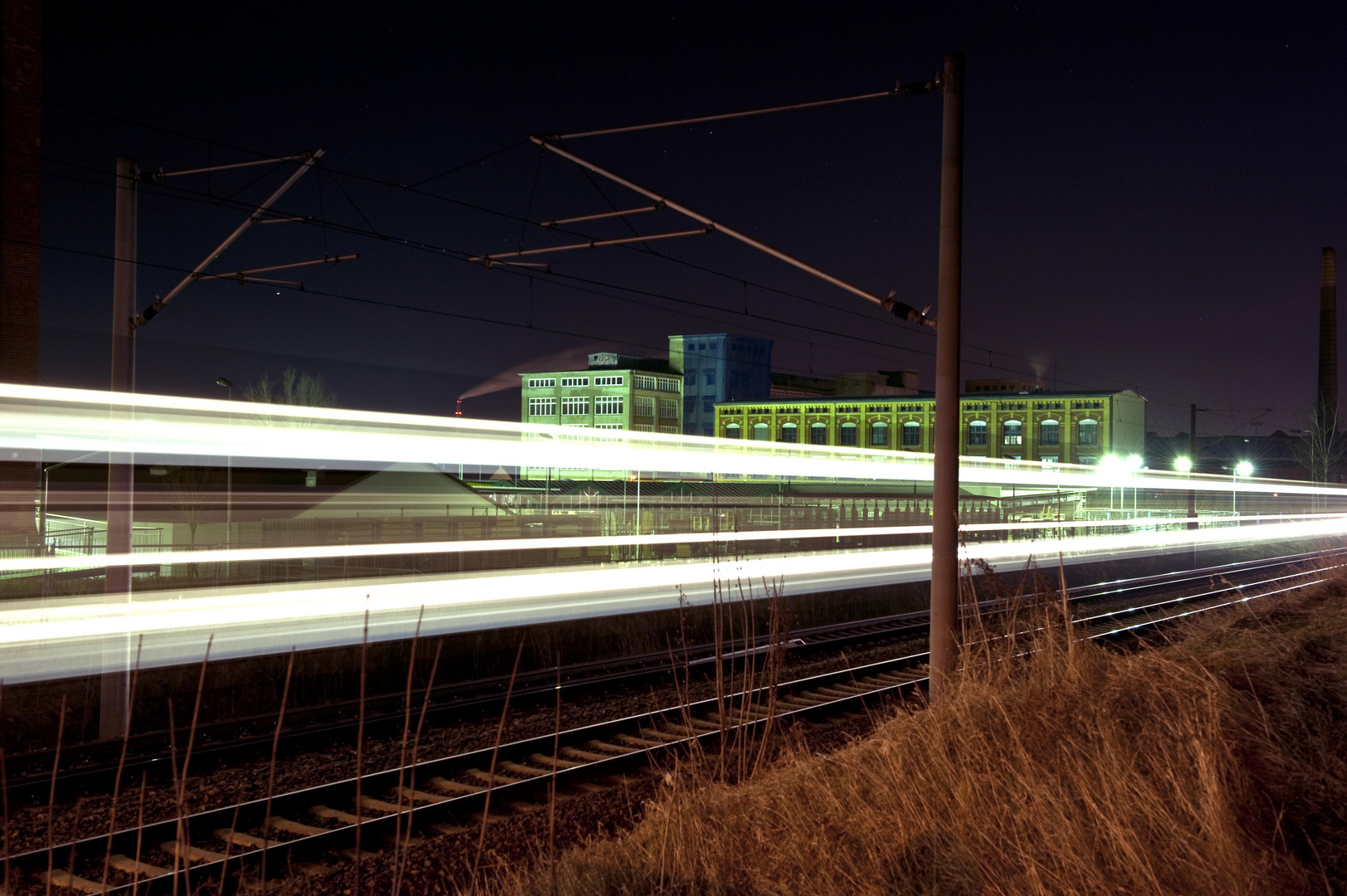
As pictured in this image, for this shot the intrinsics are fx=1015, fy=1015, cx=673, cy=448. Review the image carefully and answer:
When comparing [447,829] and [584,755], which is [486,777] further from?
[447,829]

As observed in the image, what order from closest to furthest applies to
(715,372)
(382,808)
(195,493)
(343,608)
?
(382,808)
(343,608)
(195,493)
(715,372)

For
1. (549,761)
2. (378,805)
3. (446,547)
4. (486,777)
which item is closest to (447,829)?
(378,805)

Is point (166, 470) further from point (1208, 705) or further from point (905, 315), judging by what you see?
point (1208, 705)

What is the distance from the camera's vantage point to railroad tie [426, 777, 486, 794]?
A: 8.70m

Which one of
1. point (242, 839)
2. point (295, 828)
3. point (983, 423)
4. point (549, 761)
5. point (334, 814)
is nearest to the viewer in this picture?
point (242, 839)

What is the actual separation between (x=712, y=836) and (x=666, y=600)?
12573 millimetres

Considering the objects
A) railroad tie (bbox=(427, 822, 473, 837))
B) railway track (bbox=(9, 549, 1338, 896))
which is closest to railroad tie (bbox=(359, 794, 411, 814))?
railway track (bbox=(9, 549, 1338, 896))

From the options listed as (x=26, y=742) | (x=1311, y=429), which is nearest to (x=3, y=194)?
(x=26, y=742)

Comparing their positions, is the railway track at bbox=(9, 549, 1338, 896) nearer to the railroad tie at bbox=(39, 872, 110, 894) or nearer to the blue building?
the railroad tie at bbox=(39, 872, 110, 894)

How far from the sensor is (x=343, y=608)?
14.3 metres

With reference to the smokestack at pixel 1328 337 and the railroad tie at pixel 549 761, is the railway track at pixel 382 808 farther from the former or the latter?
the smokestack at pixel 1328 337

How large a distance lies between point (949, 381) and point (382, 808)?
20.6 feet

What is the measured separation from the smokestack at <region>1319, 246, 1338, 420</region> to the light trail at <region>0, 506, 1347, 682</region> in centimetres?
5185

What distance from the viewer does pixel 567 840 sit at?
7746mm
